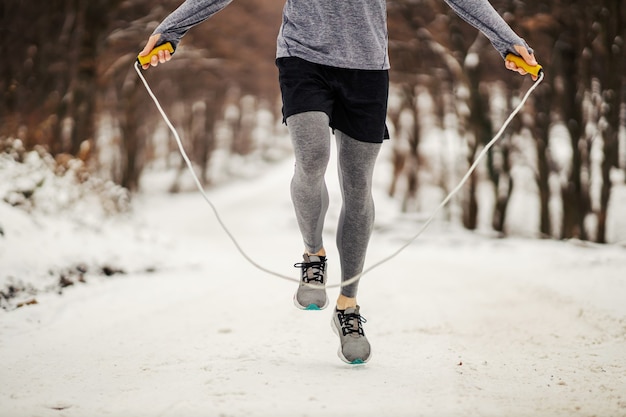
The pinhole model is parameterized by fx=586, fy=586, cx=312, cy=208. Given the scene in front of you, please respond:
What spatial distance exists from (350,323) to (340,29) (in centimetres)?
151

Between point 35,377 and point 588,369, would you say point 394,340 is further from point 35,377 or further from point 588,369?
point 35,377

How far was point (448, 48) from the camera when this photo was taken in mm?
12758

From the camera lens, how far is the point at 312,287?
3121 mm

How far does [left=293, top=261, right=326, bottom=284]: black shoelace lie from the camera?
10.6 ft

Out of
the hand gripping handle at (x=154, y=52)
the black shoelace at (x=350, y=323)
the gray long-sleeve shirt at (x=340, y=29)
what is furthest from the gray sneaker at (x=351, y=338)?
the hand gripping handle at (x=154, y=52)

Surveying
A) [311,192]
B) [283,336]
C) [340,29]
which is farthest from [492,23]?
[283,336]

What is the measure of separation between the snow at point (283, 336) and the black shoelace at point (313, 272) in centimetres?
44

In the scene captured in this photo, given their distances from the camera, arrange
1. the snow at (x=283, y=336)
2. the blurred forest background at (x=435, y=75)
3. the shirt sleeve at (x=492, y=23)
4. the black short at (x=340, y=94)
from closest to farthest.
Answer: the snow at (x=283, y=336) → the black short at (x=340, y=94) → the shirt sleeve at (x=492, y=23) → the blurred forest background at (x=435, y=75)

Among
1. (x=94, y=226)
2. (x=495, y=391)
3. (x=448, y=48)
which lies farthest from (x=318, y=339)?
(x=448, y=48)

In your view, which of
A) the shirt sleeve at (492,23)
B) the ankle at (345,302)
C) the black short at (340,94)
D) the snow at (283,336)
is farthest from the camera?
the ankle at (345,302)

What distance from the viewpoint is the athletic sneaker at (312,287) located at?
316 cm

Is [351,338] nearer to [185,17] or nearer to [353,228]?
[353,228]

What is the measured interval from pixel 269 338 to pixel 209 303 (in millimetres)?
1713

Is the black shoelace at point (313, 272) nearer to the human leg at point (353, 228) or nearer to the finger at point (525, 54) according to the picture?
the human leg at point (353, 228)
